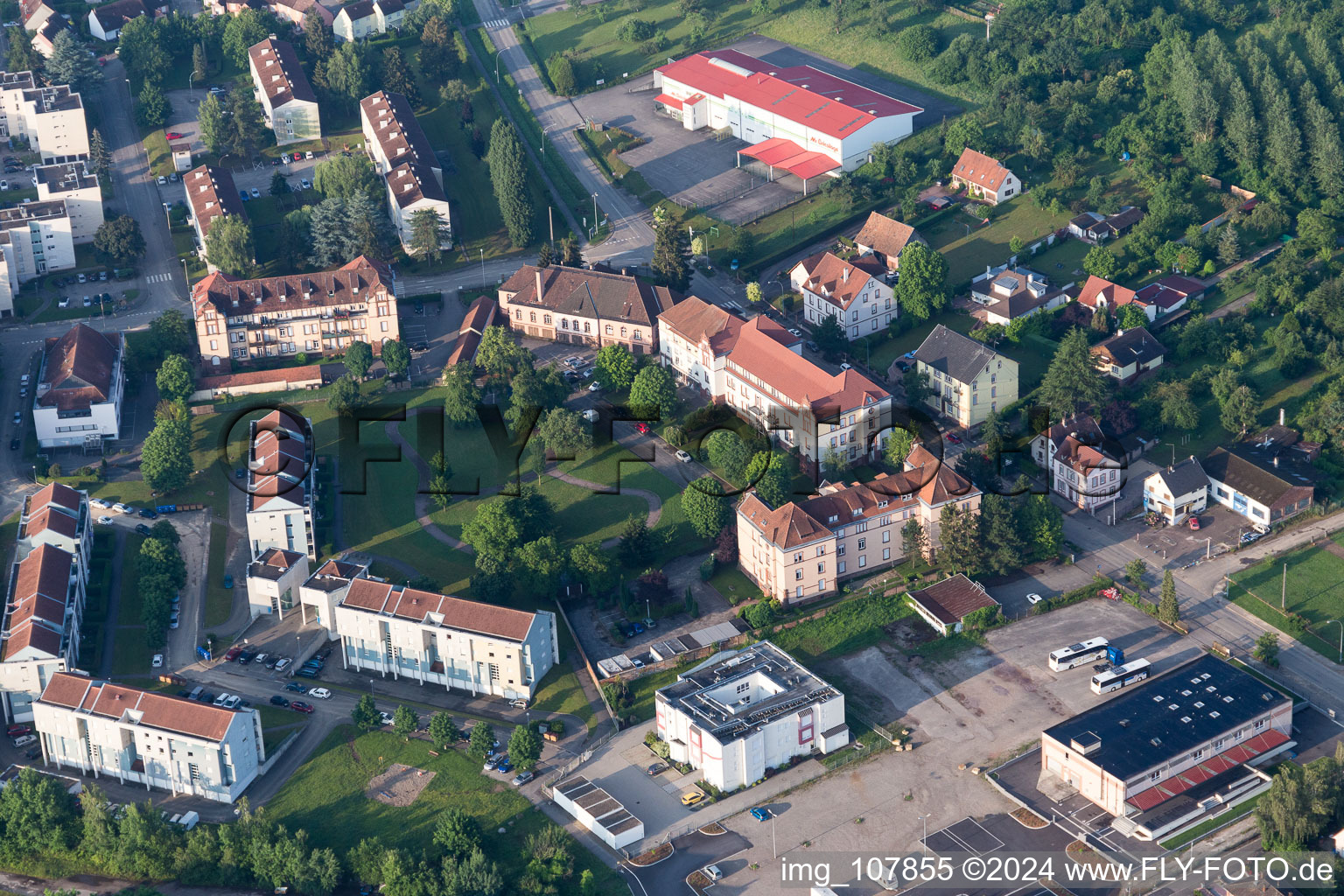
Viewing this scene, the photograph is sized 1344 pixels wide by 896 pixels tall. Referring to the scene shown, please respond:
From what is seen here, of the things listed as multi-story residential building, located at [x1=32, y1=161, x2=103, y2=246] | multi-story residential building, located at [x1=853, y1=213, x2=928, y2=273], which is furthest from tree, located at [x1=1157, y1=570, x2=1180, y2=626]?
multi-story residential building, located at [x1=32, y1=161, x2=103, y2=246]

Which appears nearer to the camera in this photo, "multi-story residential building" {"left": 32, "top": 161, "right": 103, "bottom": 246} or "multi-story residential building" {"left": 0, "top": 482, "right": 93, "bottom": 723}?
"multi-story residential building" {"left": 0, "top": 482, "right": 93, "bottom": 723}

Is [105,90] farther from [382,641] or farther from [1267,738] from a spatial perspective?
[1267,738]

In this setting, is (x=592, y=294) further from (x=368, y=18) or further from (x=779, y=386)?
(x=368, y=18)

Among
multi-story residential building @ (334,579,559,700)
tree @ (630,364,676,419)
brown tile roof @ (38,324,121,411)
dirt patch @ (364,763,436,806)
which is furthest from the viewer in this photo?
tree @ (630,364,676,419)

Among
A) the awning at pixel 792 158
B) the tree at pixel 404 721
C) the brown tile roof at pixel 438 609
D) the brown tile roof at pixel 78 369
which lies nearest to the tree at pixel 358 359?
the brown tile roof at pixel 78 369

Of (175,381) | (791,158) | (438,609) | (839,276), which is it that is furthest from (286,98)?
(438,609)

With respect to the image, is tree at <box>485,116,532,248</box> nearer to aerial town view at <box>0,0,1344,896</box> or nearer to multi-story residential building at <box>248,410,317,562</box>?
aerial town view at <box>0,0,1344,896</box>
